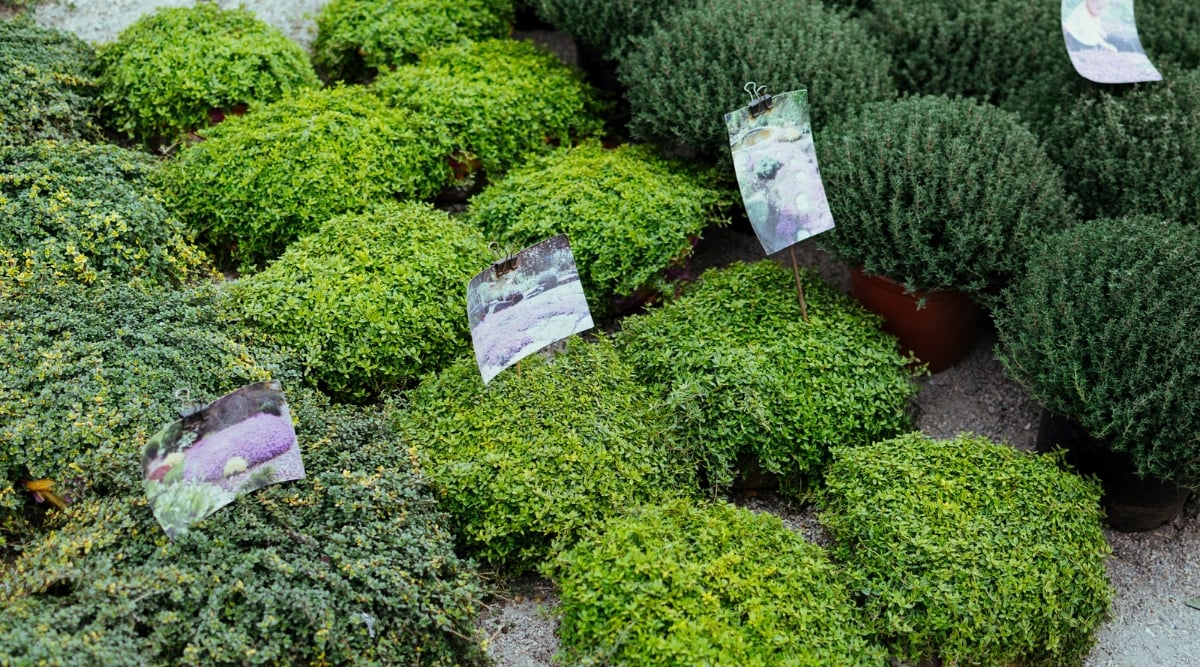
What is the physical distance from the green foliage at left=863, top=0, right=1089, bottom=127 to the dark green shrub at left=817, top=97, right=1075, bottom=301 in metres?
0.68

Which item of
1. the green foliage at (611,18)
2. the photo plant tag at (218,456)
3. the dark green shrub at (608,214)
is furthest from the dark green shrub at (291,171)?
the photo plant tag at (218,456)

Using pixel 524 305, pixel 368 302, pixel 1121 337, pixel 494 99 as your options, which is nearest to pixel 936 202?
pixel 1121 337

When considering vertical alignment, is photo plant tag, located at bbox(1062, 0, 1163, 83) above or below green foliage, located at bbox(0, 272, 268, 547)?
below

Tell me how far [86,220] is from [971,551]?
3.00 m

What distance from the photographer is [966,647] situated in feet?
8.88

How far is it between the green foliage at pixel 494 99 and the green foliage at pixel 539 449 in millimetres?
1180

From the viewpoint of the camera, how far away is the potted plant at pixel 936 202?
3387mm

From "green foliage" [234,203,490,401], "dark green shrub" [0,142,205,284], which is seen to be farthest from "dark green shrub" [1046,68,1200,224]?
"dark green shrub" [0,142,205,284]

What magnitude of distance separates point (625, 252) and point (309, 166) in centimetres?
124

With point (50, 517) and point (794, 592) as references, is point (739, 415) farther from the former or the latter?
point (50, 517)

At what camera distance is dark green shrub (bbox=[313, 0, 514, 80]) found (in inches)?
177

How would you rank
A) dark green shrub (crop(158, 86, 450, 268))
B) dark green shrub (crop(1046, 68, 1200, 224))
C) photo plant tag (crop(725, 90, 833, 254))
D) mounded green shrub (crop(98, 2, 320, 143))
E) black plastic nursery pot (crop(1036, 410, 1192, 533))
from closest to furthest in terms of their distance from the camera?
black plastic nursery pot (crop(1036, 410, 1192, 533))
photo plant tag (crop(725, 90, 833, 254))
dark green shrub (crop(1046, 68, 1200, 224))
dark green shrub (crop(158, 86, 450, 268))
mounded green shrub (crop(98, 2, 320, 143))

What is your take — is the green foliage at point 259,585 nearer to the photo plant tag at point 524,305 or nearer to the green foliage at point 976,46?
the photo plant tag at point 524,305

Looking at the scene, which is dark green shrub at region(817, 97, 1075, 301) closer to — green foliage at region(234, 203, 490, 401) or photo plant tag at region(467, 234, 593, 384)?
photo plant tag at region(467, 234, 593, 384)
